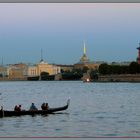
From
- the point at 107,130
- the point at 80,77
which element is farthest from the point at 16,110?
the point at 80,77

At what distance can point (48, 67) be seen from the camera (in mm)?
174000

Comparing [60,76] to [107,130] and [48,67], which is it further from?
[107,130]

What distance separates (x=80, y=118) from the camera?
25719 millimetres

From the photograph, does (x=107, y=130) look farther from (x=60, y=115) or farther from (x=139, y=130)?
(x=60, y=115)

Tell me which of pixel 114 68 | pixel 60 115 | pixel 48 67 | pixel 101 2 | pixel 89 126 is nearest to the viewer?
pixel 101 2

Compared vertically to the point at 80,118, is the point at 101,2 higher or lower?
higher

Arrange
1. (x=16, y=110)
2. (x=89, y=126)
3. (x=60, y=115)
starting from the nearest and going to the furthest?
1. (x=89, y=126)
2. (x=16, y=110)
3. (x=60, y=115)

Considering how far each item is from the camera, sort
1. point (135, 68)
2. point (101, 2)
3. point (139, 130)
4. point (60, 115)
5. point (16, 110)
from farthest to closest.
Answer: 1. point (135, 68)
2. point (60, 115)
3. point (16, 110)
4. point (139, 130)
5. point (101, 2)

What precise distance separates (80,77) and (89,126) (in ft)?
412

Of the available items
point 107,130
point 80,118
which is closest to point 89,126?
point 107,130

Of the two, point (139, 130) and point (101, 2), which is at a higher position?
point (101, 2)

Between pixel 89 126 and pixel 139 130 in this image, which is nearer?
pixel 139 130

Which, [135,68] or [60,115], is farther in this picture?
[135,68]

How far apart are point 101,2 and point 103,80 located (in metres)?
108
